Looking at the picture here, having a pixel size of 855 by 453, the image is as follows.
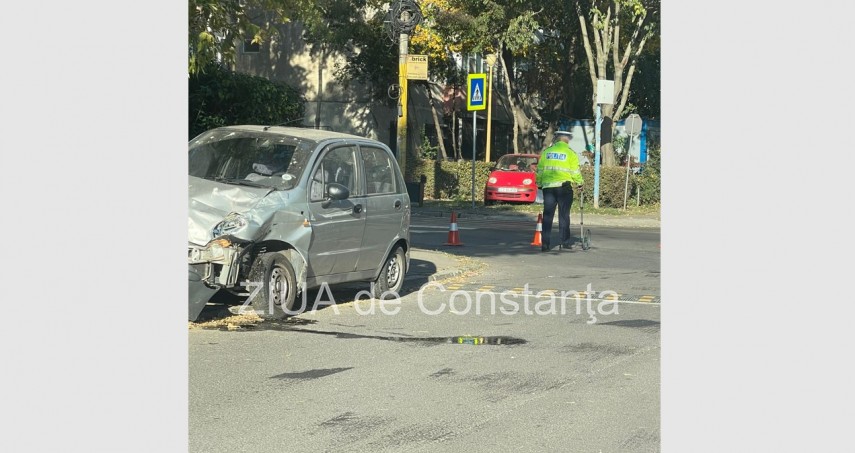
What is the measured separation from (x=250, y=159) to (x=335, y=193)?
0.89 m

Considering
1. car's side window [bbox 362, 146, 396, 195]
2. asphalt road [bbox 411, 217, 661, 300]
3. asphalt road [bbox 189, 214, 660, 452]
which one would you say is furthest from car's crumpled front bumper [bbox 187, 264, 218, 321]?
asphalt road [bbox 411, 217, 661, 300]

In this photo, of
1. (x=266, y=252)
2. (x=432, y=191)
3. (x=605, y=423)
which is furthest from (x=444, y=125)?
(x=605, y=423)

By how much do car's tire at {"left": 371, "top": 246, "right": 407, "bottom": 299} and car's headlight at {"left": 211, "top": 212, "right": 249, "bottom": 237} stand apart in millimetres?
2591

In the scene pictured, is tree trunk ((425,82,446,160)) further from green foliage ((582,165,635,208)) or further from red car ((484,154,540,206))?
green foliage ((582,165,635,208))

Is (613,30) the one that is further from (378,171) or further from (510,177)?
(378,171)

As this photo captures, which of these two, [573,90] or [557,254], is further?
[573,90]

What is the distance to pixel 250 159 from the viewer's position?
37.1 ft

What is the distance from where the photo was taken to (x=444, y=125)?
4631cm

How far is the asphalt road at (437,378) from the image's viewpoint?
252 inches

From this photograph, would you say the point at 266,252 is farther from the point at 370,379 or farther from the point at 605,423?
the point at 605,423

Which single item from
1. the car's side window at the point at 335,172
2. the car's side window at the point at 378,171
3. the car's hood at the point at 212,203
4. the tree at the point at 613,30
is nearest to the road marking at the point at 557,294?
the car's side window at the point at 378,171

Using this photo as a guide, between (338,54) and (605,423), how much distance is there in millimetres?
36407

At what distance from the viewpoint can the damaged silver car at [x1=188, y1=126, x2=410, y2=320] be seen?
10.2m

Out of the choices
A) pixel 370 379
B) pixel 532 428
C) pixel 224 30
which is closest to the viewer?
pixel 532 428
